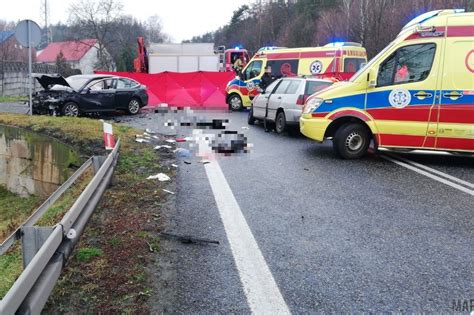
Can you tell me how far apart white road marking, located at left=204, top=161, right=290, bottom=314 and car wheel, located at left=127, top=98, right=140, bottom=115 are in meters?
12.6

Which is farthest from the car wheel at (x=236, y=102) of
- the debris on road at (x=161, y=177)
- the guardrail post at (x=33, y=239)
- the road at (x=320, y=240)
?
the guardrail post at (x=33, y=239)

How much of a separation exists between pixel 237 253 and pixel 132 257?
0.92 m

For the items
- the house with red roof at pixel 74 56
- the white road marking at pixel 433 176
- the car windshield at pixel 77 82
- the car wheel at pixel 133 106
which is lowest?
the white road marking at pixel 433 176

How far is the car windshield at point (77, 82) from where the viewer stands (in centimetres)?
1616

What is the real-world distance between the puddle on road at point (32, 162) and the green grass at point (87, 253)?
5617 millimetres

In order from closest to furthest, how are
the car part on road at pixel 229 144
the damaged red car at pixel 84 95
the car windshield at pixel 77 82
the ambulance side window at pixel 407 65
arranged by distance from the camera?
the ambulance side window at pixel 407 65
the car part on road at pixel 229 144
the damaged red car at pixel 84 95
the car windshield at pixel 77 82

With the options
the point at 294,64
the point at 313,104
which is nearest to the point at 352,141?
the point at 313,104

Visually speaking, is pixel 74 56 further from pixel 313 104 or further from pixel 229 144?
pixel 313 104

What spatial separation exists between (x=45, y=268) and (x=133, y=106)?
1553 cm

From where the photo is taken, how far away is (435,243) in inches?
173

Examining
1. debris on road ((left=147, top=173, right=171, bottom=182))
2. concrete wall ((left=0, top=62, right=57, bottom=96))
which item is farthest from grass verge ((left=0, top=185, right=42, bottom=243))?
concrete wall ((left=0, top=62, right=57, bottom=96))

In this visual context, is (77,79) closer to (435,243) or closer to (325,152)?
(325,152)

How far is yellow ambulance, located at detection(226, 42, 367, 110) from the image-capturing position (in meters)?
17.9

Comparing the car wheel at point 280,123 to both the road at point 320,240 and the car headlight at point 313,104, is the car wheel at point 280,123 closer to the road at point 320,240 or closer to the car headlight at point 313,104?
the car headlight at point 313,104
